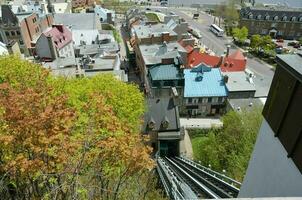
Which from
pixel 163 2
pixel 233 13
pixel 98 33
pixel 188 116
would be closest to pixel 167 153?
pixel 188 116

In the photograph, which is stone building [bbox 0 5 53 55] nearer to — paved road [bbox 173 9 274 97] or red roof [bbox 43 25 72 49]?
red roof [bbox 43 25 72 49]

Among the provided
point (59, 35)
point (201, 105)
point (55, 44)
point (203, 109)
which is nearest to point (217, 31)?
point (203, 109)

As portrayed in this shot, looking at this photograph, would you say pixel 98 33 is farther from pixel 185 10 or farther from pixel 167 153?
pixel 185 10

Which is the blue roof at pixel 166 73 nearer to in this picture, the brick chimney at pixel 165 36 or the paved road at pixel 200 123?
the paved road at pixel 200 123

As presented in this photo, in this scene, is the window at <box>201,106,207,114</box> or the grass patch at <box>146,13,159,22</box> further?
the grass patch at <box>146,13,159,22</box>

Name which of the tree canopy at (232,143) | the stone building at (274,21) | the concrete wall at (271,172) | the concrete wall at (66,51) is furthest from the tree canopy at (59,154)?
the stone building at (274,21)

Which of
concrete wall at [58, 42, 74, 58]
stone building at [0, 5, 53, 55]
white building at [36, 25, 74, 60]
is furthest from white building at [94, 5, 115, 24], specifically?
concrete wall at [58, 42, 74, 58]
